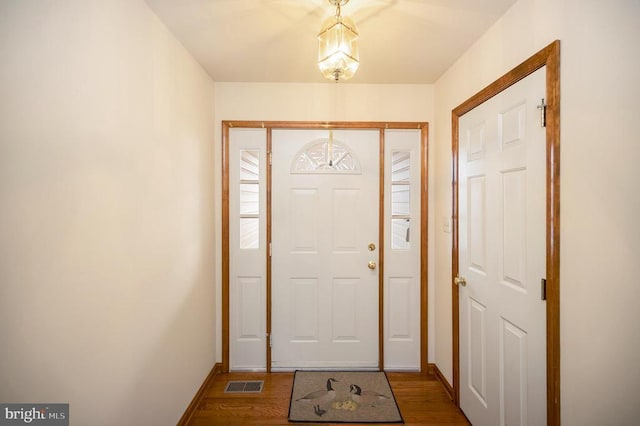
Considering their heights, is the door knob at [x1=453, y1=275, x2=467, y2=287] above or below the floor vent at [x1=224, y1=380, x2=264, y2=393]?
above

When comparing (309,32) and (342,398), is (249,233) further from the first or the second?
(309,32)

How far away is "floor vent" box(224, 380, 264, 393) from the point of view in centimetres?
228

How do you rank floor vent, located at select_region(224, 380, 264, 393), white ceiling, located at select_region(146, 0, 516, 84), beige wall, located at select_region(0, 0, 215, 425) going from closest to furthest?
1. beige wall, located at select_region(0, 0, 215, 425)
2. white ceiling, located at select_region(146, 0, 516, 84)
3. floor vent, located at select_region(224, 380, 264, 393)

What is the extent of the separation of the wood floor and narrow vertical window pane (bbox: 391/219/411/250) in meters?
1.06

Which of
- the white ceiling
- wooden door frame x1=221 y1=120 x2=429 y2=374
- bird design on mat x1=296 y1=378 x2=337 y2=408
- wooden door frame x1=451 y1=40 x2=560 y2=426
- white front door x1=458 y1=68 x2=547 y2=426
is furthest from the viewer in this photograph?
wooden door frame x1=221 y1=120 x2=429 y2=374

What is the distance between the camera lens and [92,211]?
3.76 feet

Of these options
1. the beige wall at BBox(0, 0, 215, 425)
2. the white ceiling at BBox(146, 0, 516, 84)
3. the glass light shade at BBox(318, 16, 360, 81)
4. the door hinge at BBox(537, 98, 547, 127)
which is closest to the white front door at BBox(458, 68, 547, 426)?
the door hinge at BBox(537, 98, 547, 127)

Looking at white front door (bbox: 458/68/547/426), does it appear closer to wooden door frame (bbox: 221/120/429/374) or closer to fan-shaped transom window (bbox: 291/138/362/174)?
wooden door frame (bbox: 221/120/429/374)

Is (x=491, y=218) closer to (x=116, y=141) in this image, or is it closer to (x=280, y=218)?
(x=280, y=218)

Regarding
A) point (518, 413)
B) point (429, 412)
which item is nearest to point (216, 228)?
point (429, 412)

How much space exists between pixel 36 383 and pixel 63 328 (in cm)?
17

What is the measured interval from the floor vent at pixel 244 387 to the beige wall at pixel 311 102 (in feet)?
0.91

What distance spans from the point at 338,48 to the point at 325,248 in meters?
1.61

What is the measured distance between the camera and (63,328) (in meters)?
1.03
